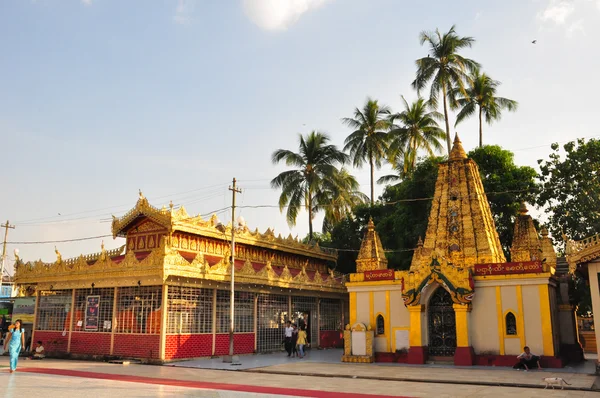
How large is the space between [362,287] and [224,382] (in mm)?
10672

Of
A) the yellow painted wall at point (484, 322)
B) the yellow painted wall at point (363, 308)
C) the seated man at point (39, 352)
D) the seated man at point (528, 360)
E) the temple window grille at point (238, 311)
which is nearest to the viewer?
the seated man at point (528, 360)

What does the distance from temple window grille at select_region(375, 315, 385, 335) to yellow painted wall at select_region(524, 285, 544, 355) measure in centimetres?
602

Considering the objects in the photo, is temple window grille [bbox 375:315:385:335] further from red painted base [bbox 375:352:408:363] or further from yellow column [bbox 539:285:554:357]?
yellow column [bbox 539:285:554:357]

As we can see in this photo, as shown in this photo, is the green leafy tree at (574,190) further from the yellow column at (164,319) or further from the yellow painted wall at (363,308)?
the yellow column at (164,319)

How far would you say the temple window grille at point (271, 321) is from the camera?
2758cm

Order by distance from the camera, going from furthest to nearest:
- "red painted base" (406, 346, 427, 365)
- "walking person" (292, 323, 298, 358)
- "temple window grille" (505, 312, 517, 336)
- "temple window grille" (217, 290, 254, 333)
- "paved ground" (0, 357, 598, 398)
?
"walking person" (292, 323, 298, 358) → "temple window grille" (217, 290, 254, 333) → "red painted base" (406, 346, 427, 365) → "temple window grille" (505, 312, 517, 336) → "paved ground" (0, 357, 598, 398)

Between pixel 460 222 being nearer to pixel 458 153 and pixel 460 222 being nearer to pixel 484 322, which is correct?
pixel 458 153

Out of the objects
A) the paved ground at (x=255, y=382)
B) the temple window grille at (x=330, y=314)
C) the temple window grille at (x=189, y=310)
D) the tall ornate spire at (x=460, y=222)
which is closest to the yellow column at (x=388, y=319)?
the tall ornate spire at (x=460, y=222)

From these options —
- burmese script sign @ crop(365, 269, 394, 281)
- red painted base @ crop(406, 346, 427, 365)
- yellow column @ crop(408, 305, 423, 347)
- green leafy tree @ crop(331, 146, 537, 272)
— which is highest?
green leafy tree @ crop(331, 146, 537, 272)

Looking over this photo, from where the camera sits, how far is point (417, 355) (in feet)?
73.6

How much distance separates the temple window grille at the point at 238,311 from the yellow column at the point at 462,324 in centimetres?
1042

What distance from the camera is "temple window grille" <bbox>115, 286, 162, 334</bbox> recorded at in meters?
22.8

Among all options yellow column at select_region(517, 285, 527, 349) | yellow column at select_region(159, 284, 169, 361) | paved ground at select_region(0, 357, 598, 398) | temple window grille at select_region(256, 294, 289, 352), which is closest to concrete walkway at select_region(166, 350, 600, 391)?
paved ground at select_region(0, 357, 598, 398)

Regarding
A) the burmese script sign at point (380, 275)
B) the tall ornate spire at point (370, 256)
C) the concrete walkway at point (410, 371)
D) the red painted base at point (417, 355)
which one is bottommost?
the concrete walkway at point (410, 371)
